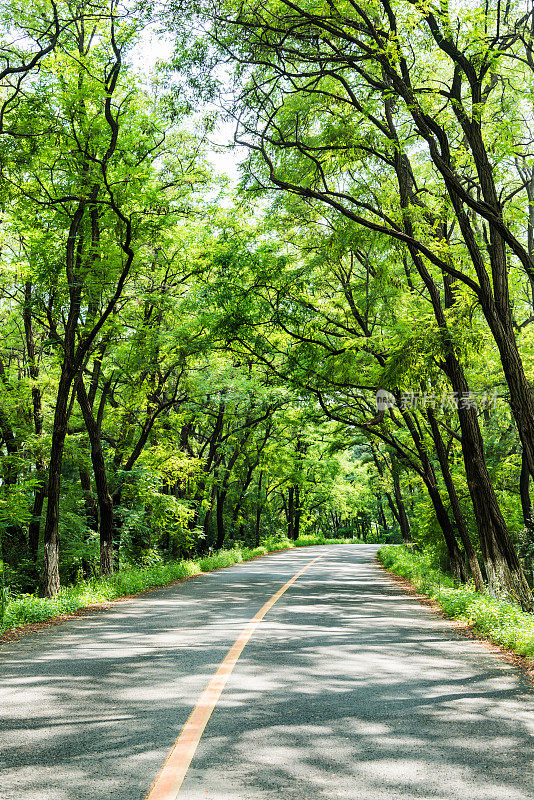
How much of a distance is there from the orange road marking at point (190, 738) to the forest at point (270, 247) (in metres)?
5.13

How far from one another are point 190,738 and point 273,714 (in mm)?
837

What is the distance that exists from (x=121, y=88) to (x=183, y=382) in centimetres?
1074

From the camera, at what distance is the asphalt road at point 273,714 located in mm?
3445

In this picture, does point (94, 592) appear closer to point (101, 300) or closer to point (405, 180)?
point (101, 300)

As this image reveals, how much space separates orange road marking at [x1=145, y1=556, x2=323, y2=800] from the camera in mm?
3348

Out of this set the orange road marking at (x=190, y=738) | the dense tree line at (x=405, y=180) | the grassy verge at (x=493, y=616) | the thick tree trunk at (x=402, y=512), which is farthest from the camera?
the thick tree trunk at (x=402, y=512)

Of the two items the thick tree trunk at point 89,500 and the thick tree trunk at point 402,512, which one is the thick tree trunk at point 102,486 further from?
the thick tree trunk at point 402,512

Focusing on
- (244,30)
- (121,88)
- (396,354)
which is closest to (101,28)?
(121,88)

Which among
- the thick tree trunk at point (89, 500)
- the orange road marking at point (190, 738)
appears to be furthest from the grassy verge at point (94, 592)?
the orange road marking at point (190, 738)

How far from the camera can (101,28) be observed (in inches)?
486

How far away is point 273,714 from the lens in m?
4.75

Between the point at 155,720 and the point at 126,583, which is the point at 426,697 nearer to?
the point at 155,720

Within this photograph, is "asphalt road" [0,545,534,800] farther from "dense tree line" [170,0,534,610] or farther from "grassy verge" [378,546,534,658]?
"dense tree line" [170,0,534,610]

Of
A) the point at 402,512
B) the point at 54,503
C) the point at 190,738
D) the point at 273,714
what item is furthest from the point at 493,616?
the point at 402,512
